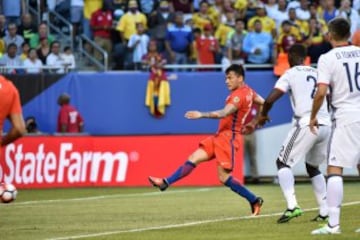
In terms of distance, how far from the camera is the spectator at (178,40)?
2784cm

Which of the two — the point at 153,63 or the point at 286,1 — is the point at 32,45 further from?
the point at 286,1

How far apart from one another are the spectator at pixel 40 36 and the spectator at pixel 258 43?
14.9ft

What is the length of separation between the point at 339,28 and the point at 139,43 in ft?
50.6

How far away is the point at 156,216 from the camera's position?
15820mm

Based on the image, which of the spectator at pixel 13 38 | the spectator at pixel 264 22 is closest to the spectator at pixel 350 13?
the spectator at pixel 264 22

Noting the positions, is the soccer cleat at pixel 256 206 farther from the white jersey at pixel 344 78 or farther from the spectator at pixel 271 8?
the spectator at pixel 271 8

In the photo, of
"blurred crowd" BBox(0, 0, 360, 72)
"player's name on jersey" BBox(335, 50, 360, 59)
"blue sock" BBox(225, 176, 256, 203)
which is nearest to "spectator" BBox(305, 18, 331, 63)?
"blurred crowd" BBox(0, 0, 360, 72)

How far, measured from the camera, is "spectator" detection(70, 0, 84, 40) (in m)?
28.2

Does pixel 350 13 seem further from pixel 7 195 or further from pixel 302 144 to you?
pixel 7 195

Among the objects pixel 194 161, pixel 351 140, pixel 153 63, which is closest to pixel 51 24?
pixel 153 63

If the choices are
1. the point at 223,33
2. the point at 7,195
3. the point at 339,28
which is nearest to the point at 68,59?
the point at 223,33

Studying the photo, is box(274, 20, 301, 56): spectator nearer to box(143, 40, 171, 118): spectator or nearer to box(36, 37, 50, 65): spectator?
box(143, 40, 171, 118): spectator

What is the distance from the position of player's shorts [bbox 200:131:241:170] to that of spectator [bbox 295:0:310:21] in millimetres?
13782

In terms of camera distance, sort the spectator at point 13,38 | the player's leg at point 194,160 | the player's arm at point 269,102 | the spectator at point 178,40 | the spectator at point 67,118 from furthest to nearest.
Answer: the spectator at point 178,40
the spectator at point 13,38
the spectator at point 67,118
the player's leg at point 194,160
the player's arm at point 269,102
